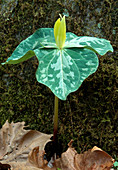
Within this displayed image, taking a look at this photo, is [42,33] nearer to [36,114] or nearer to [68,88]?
[68,88]

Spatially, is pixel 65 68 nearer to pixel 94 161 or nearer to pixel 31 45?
pixel 31 45

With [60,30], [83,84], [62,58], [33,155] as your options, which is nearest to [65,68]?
[62,58]

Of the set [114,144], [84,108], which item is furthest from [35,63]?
[114,144]

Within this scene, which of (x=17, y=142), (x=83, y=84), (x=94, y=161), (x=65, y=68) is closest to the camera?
(x=65, y=68)

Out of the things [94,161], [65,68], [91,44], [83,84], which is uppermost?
[91,44]

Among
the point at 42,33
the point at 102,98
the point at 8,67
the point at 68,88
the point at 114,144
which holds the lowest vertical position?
the point at 114,144

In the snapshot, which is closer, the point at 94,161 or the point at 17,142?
the point at 94,161
